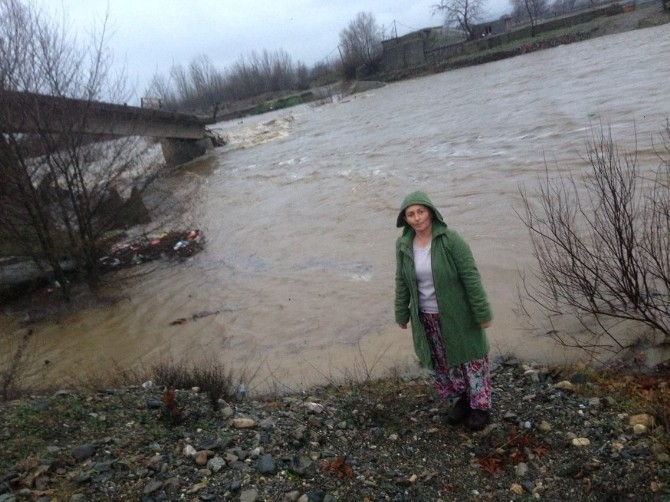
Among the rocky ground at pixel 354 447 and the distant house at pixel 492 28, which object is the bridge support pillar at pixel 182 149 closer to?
the rocky ground at pixel 354 447

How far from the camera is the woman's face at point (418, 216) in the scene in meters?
3.46

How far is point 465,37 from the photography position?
240ft

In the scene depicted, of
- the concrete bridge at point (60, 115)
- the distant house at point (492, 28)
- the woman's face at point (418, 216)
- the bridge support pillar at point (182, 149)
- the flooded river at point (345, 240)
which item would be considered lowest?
the flooded river at point (345, 240)

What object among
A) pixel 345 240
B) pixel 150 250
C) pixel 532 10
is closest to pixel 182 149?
pixel 150 250

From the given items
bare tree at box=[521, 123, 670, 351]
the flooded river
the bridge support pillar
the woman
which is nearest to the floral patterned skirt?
the woman

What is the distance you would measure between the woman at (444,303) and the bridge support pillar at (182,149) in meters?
27.6

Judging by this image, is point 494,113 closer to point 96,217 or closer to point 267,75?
point 96,217

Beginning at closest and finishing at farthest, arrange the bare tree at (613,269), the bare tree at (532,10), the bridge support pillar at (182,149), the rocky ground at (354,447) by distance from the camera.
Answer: the rocky ground at (354,447) → the bare tree at (613,269) → the bridge support pillar at (182,149) → the bare tree at (532,10)

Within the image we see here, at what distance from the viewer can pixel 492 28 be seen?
7638cm

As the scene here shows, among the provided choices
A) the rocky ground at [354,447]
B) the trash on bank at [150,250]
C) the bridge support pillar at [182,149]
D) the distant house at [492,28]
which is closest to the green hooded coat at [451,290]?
the rocky ground at [354,447]

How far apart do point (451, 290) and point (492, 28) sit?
8359cm

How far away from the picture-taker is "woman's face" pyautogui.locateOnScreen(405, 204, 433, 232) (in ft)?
11.4

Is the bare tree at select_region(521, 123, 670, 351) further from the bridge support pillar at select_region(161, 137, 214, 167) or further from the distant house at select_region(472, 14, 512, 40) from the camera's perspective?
the distant house at select_region(472, 14, 512, 40)

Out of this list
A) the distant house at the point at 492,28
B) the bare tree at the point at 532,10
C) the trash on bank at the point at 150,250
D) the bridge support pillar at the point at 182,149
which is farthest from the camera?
the distant house at the point at 492,28
